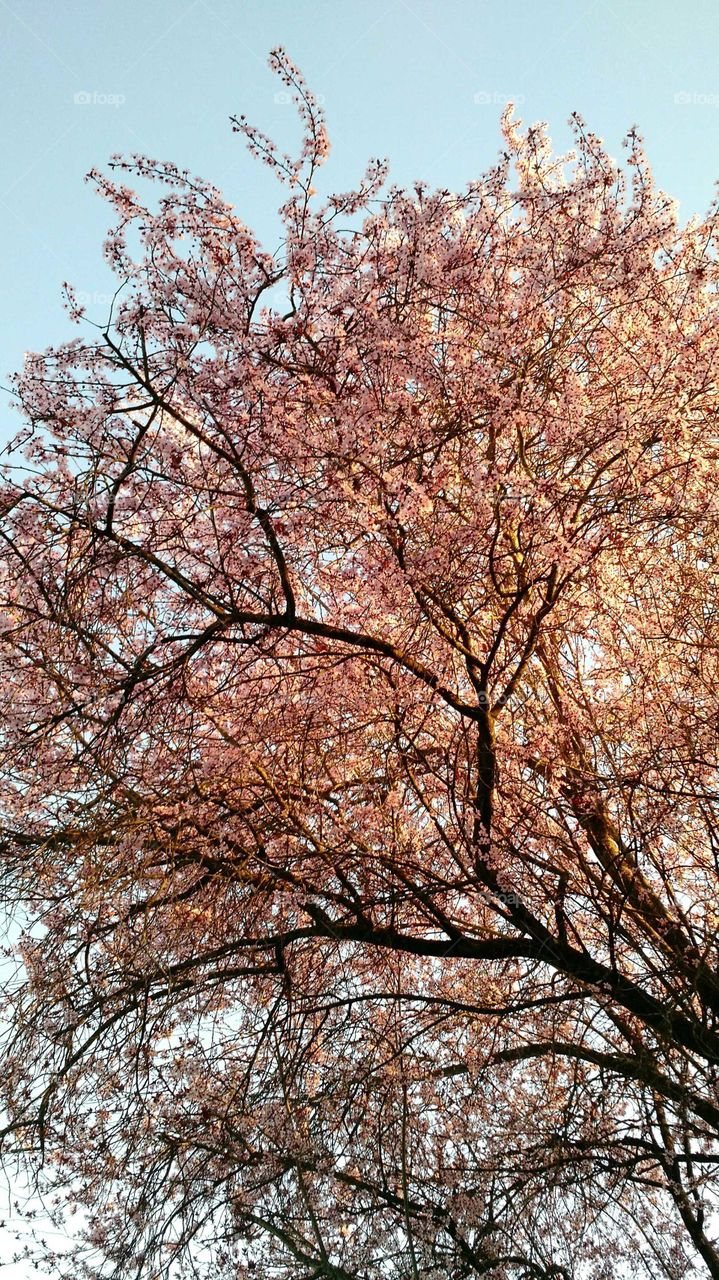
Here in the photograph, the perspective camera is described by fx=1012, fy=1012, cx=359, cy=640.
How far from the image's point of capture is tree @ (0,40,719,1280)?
4.52m

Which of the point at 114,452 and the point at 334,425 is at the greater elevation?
the point at 334,425

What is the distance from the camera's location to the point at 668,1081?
4.27 meters

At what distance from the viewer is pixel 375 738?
18.5 feet

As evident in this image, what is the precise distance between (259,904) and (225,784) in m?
0.63

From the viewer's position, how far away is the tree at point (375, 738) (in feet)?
14.8

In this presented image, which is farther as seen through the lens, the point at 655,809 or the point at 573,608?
the point at 573,608

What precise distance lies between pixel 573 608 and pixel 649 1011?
210 centimetres

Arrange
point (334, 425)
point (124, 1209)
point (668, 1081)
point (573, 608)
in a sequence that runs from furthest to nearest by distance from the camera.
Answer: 1. point (573, 608)
2. point (124, 1209)
3. point (334, 425)
4. point (668, 1081)

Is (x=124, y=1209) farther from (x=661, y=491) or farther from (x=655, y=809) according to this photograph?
(x=661, y=491)

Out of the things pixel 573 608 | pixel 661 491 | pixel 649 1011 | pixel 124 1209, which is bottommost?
pixel 124 1209

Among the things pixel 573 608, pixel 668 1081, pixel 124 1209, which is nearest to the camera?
pixel 668 1081

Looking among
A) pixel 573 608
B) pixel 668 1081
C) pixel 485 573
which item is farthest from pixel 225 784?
pixel 668 1081

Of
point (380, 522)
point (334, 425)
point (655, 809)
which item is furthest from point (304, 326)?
point (655, 809)

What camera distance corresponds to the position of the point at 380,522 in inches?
186
